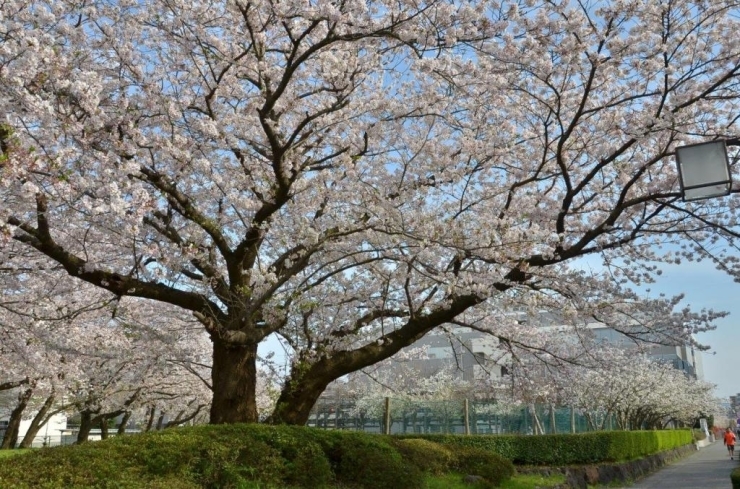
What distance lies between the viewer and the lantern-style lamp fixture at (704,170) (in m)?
5.48

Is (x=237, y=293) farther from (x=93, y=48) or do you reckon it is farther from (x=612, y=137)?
(x=612, y=137)

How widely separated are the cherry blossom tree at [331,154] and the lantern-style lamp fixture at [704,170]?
1.37 meters

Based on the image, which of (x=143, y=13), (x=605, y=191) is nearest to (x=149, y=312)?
(x=143, y=13)

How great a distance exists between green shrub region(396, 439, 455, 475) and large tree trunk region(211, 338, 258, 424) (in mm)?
2563

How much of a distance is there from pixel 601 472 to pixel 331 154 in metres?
12.5

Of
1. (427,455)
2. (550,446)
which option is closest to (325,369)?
(427,455)

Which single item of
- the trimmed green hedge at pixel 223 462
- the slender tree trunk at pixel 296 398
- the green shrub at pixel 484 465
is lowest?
the green shrub at pixel 484 465

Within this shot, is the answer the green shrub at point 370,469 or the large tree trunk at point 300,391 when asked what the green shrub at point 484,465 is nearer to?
the green shrub at point 370,469

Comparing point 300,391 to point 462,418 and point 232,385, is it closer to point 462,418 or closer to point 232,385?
point 232,385

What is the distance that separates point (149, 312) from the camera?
507 inches

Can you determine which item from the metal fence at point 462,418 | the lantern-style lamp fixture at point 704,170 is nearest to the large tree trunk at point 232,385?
the lantern-style lamp fixture at point 704,170

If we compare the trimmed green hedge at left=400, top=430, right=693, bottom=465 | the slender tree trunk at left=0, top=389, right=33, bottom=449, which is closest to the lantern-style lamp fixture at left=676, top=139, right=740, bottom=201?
the trimmed green hedge at left=400, top=430, right=693, bottom=465

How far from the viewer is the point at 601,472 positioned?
54.0ft

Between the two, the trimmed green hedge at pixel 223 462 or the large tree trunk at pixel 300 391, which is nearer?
the trimmed green hedge at pixel 223 462
